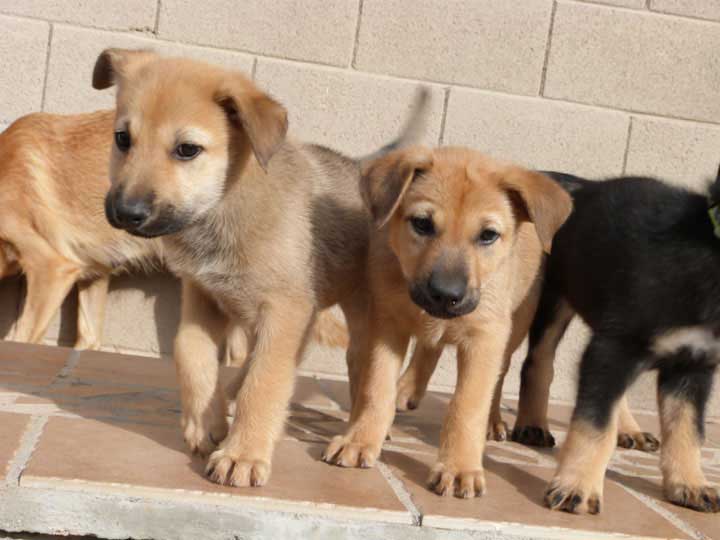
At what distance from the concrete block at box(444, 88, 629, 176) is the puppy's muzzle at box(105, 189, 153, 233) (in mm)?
3563

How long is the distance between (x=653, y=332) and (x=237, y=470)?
5.21 ft

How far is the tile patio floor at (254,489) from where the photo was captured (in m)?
2.97

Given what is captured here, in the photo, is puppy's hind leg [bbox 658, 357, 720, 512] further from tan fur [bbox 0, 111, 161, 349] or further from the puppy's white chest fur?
tan fur [bbox 0, 111, 161, 349]

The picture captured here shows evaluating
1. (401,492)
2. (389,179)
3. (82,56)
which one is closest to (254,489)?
(401,492)

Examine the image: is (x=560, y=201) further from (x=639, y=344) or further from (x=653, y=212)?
(x=639, y=344)

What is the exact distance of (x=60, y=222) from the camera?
6.25 metres

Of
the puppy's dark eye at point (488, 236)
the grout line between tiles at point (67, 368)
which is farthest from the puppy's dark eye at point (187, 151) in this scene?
the grout line between tiles at point (67, 368)

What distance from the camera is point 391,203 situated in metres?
3.55

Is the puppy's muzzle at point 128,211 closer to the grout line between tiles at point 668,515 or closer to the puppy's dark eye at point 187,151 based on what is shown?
the puppy's dark eye at point 187,151

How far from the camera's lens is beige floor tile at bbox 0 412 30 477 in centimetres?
319

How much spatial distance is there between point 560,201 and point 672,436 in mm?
1057

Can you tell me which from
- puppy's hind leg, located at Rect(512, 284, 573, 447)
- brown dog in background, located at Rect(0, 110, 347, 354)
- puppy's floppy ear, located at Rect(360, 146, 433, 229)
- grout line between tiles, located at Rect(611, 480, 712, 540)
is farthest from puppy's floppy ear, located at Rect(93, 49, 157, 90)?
grout line between tiles, located at Rect(611, 480, 712, 540)

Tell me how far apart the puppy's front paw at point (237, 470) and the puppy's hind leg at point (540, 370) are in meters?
1.78

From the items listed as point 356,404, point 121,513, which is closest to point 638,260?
point 356,404
